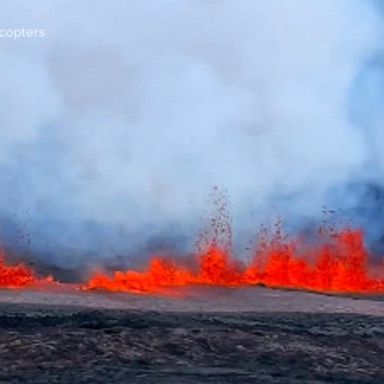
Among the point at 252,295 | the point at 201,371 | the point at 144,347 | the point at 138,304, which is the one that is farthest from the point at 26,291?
the point at 201,371

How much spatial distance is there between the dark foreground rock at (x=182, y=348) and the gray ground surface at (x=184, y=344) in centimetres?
2

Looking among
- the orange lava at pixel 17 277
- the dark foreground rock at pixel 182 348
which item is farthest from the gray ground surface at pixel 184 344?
the orange lava at pixel 17 277

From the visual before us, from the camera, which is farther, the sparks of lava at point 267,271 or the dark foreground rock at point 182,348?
the sparks of lava at point 267,271

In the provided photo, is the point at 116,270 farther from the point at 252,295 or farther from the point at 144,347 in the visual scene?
the point at 144,347

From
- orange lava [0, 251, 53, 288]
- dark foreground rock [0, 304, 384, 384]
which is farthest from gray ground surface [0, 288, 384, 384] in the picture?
orange lava [0, 251, 53, 288]

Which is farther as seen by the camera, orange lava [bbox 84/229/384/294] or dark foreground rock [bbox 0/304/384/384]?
orange lava [bbox 84/229/384/294]

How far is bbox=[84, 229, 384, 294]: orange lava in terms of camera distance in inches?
1134

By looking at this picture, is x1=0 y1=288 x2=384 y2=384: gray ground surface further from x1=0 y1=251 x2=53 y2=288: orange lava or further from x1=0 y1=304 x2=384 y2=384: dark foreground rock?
x1=0 y1=251 x2=53 y2=288: orange lava

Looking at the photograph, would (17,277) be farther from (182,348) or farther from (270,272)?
(182,348)

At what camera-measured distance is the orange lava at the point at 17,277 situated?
2790 centimetres

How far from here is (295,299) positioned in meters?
25.5

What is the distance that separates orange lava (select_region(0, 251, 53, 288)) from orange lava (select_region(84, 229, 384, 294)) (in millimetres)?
1794

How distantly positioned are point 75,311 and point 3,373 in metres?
5.31

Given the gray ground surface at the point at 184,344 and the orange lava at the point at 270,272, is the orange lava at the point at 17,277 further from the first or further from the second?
the gray ground surface at the point at 184,344
